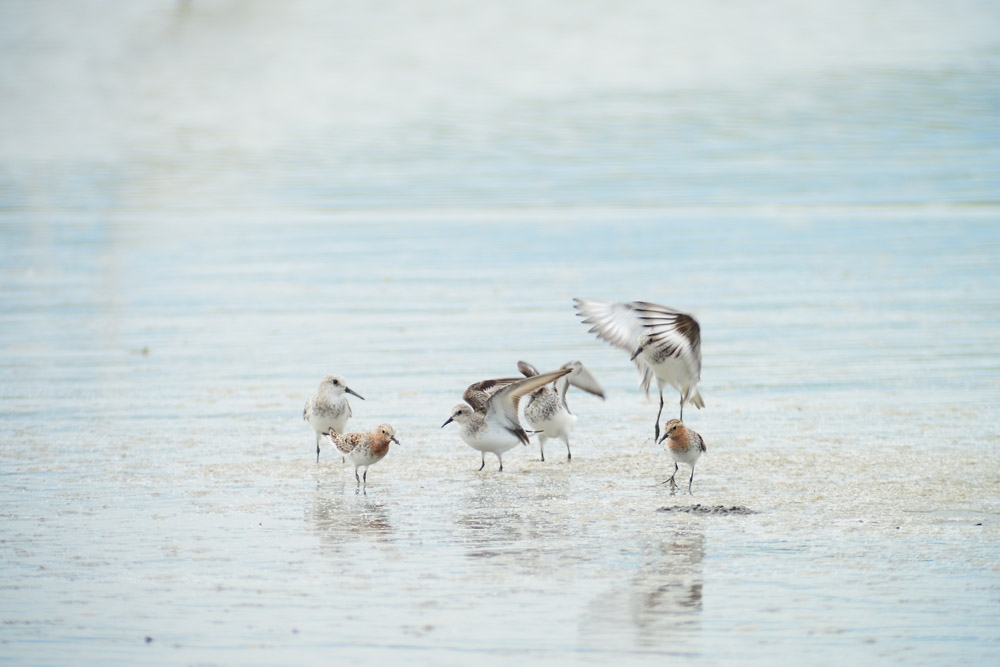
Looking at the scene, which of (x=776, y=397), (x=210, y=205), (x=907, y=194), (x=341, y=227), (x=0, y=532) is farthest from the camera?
(x=210, y=205)

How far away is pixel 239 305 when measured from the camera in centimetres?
1627

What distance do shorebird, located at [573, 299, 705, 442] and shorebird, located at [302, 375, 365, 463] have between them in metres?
1.79

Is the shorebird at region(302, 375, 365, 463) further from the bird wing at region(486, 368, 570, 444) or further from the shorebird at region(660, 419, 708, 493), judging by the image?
the shorebird at region(660, 419, 708, 493)

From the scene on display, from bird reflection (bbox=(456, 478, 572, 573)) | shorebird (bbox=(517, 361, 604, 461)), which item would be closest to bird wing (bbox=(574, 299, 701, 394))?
shorebird (bbox=(517, 361, 604, 461))

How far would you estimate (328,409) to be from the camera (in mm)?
9438

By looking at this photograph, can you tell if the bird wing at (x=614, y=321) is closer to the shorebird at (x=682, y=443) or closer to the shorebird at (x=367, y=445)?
the shorebird at (x=682, y=443)

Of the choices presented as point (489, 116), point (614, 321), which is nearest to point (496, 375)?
point (614, 321)

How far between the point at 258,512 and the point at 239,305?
8.82 metres

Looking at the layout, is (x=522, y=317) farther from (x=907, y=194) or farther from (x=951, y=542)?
(x=907, y=194)

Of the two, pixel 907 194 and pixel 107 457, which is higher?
pixel 907 194

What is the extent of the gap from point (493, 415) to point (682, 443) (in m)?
1.42

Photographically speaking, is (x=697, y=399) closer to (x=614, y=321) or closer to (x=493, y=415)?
(x=614, y=321)

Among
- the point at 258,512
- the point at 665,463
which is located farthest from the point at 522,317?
the point at 258,512

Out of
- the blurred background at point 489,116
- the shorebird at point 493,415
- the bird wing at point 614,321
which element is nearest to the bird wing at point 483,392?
the shorebird at point 493,415
